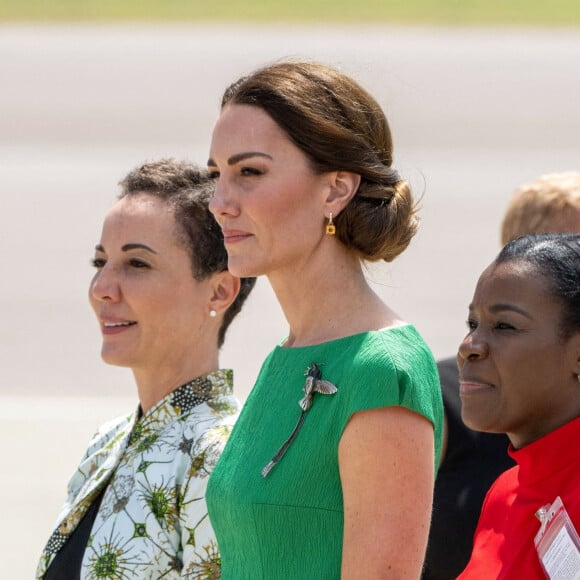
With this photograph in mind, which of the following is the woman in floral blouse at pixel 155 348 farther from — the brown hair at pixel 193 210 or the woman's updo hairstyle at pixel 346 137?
the woman's updo hairstyle at pixel 346 137

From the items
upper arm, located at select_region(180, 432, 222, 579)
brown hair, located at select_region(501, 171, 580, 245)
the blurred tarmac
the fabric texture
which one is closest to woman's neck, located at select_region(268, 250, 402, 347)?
the fabric texture

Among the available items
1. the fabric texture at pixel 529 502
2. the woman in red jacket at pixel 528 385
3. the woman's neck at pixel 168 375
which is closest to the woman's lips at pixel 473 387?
the woman in red jacket at pixel 528 385

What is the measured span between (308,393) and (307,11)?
47.9 ft

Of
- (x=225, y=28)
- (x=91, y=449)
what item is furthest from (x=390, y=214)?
(x=225, y=28)

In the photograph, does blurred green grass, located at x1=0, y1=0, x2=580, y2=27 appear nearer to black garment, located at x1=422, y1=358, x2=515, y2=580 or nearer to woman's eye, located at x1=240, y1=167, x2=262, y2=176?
black garment, located at x1=422, y1=358, x2=515, y2=580

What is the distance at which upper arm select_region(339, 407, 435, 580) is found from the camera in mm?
2002

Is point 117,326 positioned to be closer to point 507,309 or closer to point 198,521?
point 198,521

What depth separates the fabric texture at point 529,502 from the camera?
2.01 meters

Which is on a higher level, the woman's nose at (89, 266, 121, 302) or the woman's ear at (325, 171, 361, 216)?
the woman's nose at (89, 266, 121, 302)

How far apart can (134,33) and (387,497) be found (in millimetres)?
14455

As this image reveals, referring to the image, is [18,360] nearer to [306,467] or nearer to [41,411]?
[41,411]

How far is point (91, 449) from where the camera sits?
3.18 m

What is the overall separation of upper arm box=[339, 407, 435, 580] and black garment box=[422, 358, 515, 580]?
91 cm

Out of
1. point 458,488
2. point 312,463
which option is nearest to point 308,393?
point 312,463
